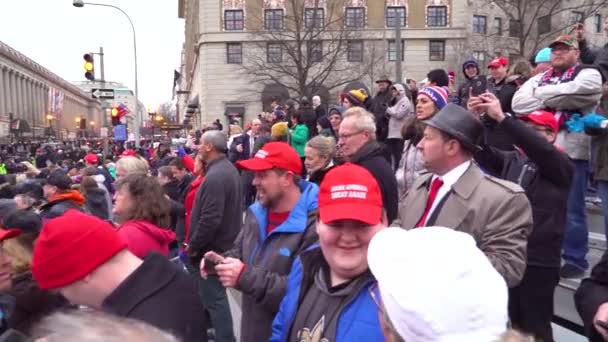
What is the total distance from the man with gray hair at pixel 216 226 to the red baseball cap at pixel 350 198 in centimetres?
272

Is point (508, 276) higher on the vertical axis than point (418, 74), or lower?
lower

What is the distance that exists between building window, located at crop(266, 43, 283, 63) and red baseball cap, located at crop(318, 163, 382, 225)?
119 feet

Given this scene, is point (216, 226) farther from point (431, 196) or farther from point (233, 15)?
point (233, 15)

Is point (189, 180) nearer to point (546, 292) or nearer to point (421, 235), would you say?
point (546, 292)

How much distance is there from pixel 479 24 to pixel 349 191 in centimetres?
4883

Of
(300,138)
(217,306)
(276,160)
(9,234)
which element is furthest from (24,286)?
(300,138)

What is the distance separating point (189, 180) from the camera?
314 inches

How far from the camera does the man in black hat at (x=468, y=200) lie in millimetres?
2799

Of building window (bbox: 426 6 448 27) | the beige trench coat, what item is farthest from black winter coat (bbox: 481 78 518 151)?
building window (bbox: 426 6 448 27)

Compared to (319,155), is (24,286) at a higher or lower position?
lower

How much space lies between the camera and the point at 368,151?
15.9 ft

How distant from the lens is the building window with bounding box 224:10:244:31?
147ft

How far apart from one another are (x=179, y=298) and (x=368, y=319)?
887 mm

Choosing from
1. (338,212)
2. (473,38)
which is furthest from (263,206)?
(473,38)
